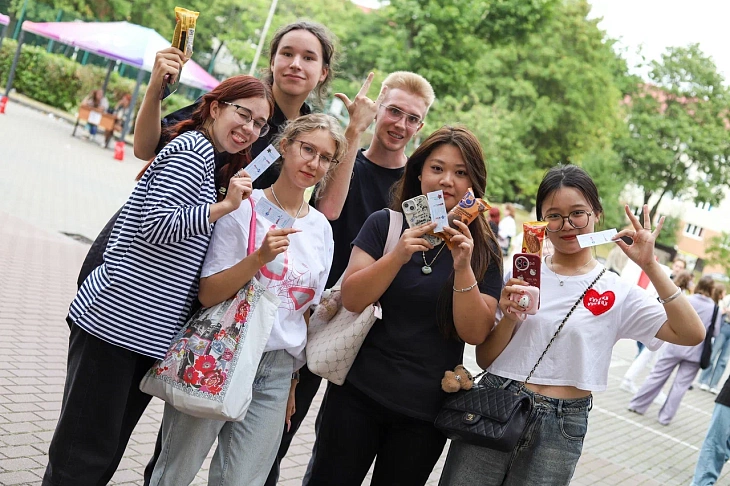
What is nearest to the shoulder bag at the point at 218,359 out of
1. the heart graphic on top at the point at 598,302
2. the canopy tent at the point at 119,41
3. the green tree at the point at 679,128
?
the heart graphic on top at the point at 598,302

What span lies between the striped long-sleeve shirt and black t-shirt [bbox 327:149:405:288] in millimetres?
1148

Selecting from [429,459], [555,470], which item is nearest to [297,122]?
[429,459]

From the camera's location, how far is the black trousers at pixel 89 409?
2924mm

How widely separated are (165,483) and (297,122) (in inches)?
62.3

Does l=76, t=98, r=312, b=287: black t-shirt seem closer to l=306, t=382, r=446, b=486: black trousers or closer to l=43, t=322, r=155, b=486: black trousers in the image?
l=43, t=322, r=155, b=486: black trousers

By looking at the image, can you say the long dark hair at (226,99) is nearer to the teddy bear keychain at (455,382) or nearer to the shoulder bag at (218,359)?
the shoulder bag at (218,359)

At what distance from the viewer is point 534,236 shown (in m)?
2.97

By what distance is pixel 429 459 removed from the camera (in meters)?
3.20

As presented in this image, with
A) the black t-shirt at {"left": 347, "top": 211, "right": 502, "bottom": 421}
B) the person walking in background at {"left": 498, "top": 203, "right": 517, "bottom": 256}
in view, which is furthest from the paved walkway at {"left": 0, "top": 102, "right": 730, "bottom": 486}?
the person walking in background at {"left": 498, "top": 203, "right": 517, "bottom": 256}

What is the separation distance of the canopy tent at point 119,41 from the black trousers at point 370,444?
21.1 m

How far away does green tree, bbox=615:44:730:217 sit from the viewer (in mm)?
44375

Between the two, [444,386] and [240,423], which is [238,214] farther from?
[444,386]

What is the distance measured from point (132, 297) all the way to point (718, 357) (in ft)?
49.0

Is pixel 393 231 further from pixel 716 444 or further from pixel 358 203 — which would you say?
pixel 716 444
